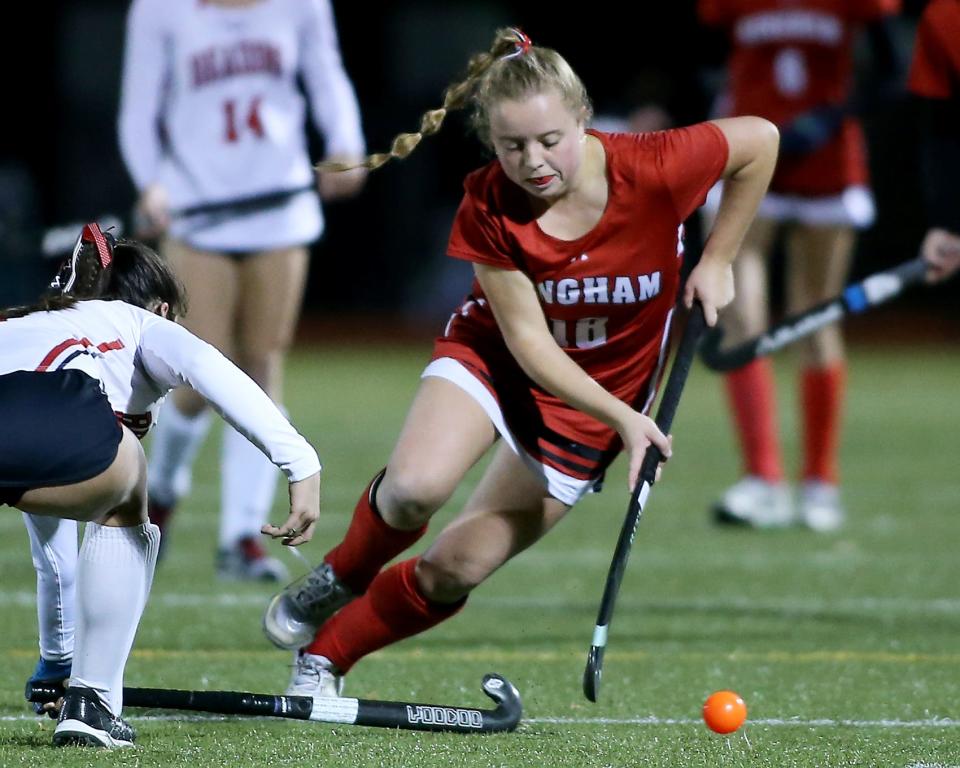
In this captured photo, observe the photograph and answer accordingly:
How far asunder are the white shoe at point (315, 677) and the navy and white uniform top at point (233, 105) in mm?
1926

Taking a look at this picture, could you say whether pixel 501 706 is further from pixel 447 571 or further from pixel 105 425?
pixel 105 425

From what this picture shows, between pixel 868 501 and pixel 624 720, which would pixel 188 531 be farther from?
pixel 624 720

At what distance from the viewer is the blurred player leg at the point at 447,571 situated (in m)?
3.48

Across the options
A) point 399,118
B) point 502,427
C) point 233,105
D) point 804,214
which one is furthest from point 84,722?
point 399,118

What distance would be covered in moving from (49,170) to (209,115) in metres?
12.1

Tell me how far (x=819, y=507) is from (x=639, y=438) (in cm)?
311

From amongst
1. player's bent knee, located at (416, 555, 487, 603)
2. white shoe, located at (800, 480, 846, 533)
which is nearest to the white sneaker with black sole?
player's bent knee, located at (416, 555, 487, 603)

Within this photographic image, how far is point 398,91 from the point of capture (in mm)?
17328

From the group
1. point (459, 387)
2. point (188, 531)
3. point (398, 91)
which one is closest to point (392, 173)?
point (398, 91)

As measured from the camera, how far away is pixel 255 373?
17.2 feet

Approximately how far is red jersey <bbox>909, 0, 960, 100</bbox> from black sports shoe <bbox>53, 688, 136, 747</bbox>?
2.58 meters

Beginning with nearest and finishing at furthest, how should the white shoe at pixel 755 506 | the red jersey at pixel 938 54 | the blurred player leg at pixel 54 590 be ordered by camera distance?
the blurred player leg at pixel 54 590
the red jersey at pixel 938 54
the white shoe at pixel 755 506

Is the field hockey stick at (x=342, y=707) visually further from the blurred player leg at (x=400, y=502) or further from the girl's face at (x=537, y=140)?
the girl's face at (x=537, y=140)

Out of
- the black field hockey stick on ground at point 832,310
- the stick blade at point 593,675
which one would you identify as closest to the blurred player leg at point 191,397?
the black field hockey stick on ground at point 832,310
